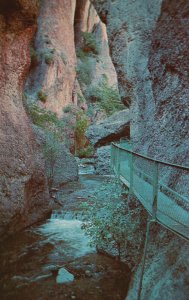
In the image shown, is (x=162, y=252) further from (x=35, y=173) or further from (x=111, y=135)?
(x=111, y=135)

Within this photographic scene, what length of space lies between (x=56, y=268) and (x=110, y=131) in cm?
1547

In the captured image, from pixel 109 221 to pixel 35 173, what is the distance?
5005 millimetres

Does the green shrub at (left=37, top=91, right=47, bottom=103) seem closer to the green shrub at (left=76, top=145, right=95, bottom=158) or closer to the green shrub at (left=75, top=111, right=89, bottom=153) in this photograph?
the green shrub at (left=75, top=111, right=89, bottom=153)

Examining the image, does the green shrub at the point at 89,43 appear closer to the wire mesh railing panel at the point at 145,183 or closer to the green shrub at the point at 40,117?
the green shrub at the point at 40,117

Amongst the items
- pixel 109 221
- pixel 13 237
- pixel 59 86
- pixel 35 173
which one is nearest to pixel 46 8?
pixel 59 86

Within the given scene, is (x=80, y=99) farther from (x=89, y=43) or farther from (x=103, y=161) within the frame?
(x=103, y=161)

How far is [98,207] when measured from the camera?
25.9 ft

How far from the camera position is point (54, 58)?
976 inches

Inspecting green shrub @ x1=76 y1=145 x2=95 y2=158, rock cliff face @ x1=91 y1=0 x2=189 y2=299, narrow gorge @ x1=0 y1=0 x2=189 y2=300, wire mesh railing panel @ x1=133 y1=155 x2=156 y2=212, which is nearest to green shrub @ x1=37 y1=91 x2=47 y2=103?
green shrub @ x1=76 y1=145 x2=95 y2=158

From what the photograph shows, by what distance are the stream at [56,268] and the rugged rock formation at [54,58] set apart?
47.8 feet

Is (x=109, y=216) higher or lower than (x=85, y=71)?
lower

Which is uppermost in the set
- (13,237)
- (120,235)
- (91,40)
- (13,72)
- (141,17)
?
(91,40)

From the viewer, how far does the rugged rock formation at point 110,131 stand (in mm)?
22875

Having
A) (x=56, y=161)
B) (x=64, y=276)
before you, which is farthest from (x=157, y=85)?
(x=56, y=161)
